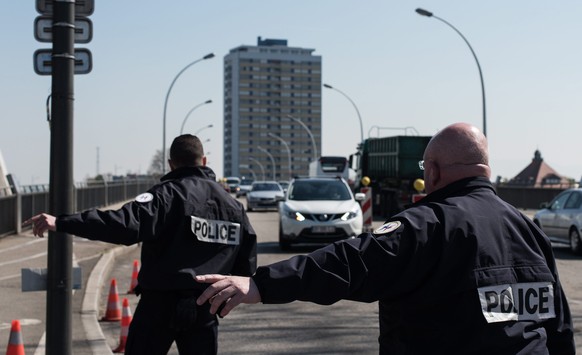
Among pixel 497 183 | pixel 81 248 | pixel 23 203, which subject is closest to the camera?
pixel 81 248

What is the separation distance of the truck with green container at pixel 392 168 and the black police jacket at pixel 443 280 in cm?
2653

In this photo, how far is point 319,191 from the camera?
65.1ft

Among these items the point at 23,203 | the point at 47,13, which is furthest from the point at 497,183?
the point at 47,13

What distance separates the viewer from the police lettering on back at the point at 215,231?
16.3 ft

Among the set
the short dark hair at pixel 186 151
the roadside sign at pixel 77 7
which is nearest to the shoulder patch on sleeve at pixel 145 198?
the short dark hair at pixel 186 151

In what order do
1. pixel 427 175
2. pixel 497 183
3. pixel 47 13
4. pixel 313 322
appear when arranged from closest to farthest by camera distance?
1. pixel 427 175
2. pixel 47 13
3. pixel 313 322
4. pixel 497 183

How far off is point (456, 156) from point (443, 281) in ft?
1.67

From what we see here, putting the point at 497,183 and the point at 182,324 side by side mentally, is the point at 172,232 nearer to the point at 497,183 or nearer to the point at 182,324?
the point at 182,324

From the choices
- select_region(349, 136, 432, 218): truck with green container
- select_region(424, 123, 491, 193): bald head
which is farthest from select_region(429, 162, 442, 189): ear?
select_region(349, 136, 432, 218): truck with green container

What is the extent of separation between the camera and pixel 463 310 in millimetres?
2857

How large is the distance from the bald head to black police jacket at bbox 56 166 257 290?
202 centimetres

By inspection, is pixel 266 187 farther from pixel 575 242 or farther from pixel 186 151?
pixel 186 151

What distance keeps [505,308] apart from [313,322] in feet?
23.2

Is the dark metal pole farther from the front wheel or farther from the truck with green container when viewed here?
the truck with green container
